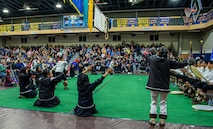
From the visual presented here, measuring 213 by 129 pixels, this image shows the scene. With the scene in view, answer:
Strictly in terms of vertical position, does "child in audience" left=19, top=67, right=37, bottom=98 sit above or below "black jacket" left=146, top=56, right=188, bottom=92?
below

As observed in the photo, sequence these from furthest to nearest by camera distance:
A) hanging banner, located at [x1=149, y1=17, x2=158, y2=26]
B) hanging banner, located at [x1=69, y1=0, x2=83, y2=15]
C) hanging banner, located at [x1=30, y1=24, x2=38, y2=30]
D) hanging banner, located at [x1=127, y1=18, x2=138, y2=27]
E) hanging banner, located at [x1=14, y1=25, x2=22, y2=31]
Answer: hanging banner, located at [x1=14, y1=25, x2=22, y2=31], hanging banner, located at [x1=30, y1=24, x2=38, y2=30], hanging banner, located at [x1=127, y1=18, x2=138, y2=27], hanging banner, located at [x1=149, y1=17, x2=158, y2=26], hanging banner, located at [x1=69, y1=0, x2=83, y2=15]

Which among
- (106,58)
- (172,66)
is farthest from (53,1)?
(172,66)

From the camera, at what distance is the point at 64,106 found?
4762 millimetres

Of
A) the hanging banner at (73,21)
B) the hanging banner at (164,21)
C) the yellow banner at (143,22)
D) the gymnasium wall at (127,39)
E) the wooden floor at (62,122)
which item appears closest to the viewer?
the wooden floor at (62,122)

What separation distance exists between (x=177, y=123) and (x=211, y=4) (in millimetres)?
17413

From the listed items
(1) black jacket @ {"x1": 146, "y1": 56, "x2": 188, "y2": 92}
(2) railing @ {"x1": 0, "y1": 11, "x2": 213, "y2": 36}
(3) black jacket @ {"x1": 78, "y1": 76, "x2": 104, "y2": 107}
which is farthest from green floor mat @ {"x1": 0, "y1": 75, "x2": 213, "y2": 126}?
(2) railing @ {"x1": 0, "y1": 11, "x2": 213, "y2": 36}

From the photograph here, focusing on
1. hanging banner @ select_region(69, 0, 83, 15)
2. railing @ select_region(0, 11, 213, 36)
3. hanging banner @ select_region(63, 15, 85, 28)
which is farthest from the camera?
railing @ select_region(0, 11, 213, 36)

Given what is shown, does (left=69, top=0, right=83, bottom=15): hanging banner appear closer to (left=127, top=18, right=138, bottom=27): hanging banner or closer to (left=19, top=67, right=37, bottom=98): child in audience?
(left=19, top=67, right=37, bottom=98): child in audience

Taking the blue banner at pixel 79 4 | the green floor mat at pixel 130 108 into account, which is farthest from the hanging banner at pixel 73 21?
the green floor mat at pixel 130 108

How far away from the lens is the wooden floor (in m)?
3.36

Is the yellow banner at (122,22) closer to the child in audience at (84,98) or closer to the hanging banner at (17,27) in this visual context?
the hanging banner at (17,27)

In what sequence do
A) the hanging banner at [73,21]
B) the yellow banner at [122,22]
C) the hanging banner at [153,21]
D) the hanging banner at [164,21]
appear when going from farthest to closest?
1. the yellow banner at [122,22]
2. the hanging banner at [153,21]
3. the hanging banner at [164,21]
4. the hanging banner at [73,21]

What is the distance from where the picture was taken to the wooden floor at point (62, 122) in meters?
3.36

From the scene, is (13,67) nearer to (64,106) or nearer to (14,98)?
(14,98)
